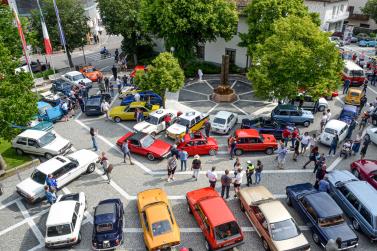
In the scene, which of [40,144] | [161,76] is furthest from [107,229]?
[161,76]

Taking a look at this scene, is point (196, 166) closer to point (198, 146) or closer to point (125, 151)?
point (198, 146)

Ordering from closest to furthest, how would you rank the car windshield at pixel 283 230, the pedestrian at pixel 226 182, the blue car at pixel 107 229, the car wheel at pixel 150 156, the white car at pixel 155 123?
the car windshield at pixel 283 230 < the blue car at pixel 107 229 < the pedestrian at pixel 226 182 < the car wheel at pixel 150 156 < the white car at pixel 155 123

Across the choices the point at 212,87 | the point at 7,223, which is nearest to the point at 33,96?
the point at 7,223

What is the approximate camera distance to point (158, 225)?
Result: 14461 millimetres

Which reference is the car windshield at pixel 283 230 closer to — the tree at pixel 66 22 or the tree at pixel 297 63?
the tree at pixel 297 63

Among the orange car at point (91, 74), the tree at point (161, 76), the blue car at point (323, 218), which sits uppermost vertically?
the tree at point (161, 76)

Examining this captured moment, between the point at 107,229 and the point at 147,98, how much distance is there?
16282 mm

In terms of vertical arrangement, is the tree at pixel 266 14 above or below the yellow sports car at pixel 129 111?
above

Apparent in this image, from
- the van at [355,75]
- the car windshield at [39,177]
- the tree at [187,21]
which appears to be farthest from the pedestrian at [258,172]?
the van at [355,75]

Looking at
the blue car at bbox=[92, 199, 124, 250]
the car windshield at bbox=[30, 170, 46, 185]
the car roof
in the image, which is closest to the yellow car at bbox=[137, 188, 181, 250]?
the blue car at bbox=[92, 199, 124, 250]

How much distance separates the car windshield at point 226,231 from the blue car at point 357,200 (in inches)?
238

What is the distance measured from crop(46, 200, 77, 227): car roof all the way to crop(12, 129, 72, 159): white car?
6974mm

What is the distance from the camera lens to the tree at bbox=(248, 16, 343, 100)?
24266mm

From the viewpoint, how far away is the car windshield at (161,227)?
14.3 meters
